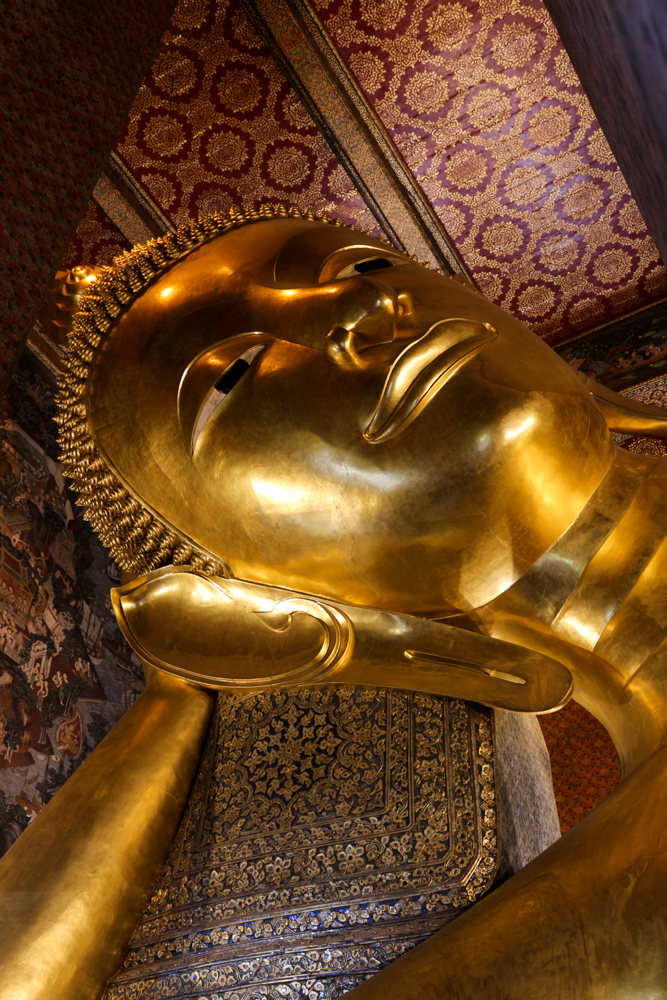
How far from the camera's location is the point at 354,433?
1.52m

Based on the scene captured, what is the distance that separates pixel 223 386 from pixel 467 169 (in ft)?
5.65

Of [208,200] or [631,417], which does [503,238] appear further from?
[631,417]

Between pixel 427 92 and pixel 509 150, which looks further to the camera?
pixel 509 150

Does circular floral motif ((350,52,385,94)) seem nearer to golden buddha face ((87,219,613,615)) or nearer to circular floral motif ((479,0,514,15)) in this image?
circular floral motif ((479,0,514,15))

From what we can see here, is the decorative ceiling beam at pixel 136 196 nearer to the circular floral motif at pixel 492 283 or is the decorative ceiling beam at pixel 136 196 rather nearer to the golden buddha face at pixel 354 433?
the circular floral motif at pixel 492 283

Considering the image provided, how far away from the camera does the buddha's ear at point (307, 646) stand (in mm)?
1505

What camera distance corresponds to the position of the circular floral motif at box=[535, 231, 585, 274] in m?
3.11

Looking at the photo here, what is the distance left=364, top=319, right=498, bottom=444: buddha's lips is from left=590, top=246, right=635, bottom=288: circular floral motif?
6.10 ft

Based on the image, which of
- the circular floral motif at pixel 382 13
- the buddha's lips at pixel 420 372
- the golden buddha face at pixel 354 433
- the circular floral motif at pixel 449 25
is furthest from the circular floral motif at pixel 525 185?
the buddha's lips at pixel 420 372

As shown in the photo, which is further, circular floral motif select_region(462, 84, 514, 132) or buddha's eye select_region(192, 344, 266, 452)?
circular floral motif select_region(462, 84, 514, 132)

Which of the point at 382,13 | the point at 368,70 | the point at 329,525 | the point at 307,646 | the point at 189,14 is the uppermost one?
the point at 189,14

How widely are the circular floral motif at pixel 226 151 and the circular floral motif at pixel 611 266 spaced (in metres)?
1.34

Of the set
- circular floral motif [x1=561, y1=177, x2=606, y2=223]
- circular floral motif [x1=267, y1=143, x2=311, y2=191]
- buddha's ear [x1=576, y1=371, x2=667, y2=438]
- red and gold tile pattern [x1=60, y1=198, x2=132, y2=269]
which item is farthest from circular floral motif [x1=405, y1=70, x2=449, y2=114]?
buddha's ear [x1=576, y1=371, x2=667, y2=438]

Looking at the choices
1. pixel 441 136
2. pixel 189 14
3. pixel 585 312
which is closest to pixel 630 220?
pixel 585 312
